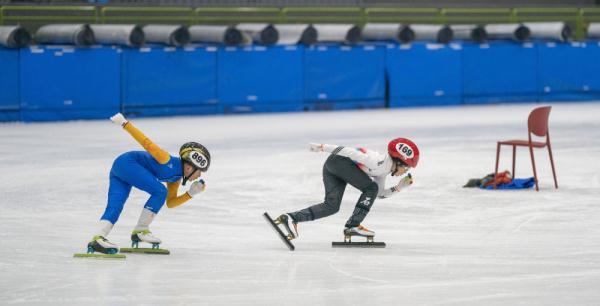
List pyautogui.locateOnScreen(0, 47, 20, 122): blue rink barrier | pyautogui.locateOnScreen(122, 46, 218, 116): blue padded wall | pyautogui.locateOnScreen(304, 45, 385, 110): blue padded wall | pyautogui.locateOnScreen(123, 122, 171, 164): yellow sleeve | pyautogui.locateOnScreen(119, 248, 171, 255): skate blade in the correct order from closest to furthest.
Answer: pyautogui.locateOnScreen(123, 122, 171, 164): yellow sleeve < pyautogui.locateOnScreen(119, 248, 171, 255): skate blade < pyautogui.locateOnScreen(0, 47, 20, 122): blue rink barrier < pyautogui.locateOnScreen(122, 46, 218, 116): blue padded wall < pyautogui.locateOnScreen(304, 45, 385, 110): blue padded wall

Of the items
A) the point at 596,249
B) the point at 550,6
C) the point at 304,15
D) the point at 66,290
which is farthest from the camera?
the point at 550,6

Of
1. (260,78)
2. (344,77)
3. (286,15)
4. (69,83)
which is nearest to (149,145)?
(69,83)

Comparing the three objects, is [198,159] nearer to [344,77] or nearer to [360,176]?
[360,176]

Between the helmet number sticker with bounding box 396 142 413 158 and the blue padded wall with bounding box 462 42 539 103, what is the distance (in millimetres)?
19972

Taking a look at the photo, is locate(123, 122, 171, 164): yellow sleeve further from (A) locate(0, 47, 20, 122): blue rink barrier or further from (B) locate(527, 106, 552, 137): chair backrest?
(A) locate(0, 47, 20, 122): blue rink barrier

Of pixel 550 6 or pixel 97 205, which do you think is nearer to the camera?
pixel 97 205

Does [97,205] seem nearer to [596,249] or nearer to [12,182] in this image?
[12,182]

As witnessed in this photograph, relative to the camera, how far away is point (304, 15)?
31078 mm

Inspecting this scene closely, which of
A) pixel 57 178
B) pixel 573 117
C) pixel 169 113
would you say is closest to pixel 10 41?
pixel 169 113

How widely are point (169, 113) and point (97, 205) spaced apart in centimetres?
1306

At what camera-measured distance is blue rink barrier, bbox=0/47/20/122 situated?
74.0 feet

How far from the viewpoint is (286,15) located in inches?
1189

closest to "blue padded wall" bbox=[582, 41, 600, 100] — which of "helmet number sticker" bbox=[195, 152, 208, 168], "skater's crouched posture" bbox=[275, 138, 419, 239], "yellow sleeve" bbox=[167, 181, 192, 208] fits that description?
"skater's crouched posture" bbox=[275, 138, 419, 239]

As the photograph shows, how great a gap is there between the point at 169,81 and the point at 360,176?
16.0m
